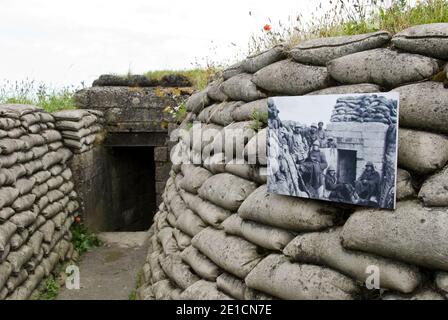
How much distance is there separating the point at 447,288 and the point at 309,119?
1.02m

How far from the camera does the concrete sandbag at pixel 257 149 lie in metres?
2.96

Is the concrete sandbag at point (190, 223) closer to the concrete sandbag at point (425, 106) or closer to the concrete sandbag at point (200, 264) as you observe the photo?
the concrete sandbag at point (200, 264)

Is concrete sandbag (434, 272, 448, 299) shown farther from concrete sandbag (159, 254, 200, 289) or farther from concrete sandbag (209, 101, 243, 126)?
concrete sandbag (209, 101, 243, 126)

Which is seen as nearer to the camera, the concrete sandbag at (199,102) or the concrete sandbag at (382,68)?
the concrete sandbag at (382,68)

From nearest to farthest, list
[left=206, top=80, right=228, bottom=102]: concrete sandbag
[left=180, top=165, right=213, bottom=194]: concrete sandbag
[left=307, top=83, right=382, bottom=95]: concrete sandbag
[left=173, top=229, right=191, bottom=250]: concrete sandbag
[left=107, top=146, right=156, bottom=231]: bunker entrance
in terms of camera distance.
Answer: [left=307, top=83, right=382, bottom=95]: concrete sandbag < [left=173, top=229, right=191, bottom=250]: concrete sandbag < [left=180, top=165, right=213, bottom=194]: concrete sandbag < [left=206, top=80, right=228, bottom=102]: concrete sandbag < [left=107, top=146, right=156, bottom=231]: bunker entrance

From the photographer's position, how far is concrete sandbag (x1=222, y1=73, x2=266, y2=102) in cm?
341

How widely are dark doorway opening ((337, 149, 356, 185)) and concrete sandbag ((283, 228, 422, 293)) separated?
27cm

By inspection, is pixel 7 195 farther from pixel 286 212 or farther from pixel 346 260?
pixel 346 260

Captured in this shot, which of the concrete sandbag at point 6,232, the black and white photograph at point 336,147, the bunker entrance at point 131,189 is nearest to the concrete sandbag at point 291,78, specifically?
the black and white photograph at point 336,147

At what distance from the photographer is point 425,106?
2.21 m

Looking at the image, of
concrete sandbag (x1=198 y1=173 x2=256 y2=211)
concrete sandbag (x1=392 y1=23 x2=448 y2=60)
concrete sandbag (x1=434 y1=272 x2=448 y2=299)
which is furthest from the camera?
concrete sandbag (x1=198 y1=173 x2=256 y2=211)

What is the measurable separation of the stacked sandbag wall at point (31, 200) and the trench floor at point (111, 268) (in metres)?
0.31

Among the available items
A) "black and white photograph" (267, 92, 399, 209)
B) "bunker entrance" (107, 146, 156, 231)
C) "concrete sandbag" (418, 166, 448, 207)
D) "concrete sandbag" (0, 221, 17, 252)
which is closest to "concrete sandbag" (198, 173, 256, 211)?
"black and white photograph" (267, 92, 399, 209)

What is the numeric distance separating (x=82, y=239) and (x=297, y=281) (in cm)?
437
